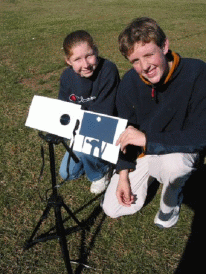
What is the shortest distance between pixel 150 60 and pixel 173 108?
41 cm

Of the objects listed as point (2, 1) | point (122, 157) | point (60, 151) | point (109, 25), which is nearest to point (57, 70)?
point (60, 151)

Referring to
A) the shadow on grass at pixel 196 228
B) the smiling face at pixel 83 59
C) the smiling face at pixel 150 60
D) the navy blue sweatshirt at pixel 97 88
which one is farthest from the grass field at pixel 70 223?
the smiling face at pixel 150 60

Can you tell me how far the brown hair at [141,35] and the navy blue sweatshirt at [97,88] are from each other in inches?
23.0

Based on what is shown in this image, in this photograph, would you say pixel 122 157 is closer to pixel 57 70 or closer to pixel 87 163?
pixel 87 163

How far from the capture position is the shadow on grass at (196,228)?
211cm

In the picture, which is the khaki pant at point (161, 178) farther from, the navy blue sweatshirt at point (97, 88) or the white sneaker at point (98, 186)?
the navy blue sweatshirt at point (97, 88)

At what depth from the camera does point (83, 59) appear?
2.27m

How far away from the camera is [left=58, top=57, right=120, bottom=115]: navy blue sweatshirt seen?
2.45 metres

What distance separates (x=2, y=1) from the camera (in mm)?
20875

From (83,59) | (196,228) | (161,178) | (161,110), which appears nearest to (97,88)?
(83,59)

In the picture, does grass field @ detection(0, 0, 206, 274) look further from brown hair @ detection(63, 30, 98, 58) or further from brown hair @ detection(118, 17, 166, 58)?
brown hair @ detection(118, 17, 166, 58)

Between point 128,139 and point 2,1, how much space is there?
76.0 feet

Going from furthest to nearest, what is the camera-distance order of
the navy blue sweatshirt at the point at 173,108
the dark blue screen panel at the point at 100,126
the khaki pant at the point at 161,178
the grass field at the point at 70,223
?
the grass field at the point at 70,223
the khaki pant at the point at 161,178
the navy blue sweatshirt at the point at 173,108
the dark blue screen panel at the point at 100,126

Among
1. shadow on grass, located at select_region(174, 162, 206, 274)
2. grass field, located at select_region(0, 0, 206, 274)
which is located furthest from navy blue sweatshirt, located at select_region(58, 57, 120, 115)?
shadow on grass, located at select_region(174, 162, 206, 274)
